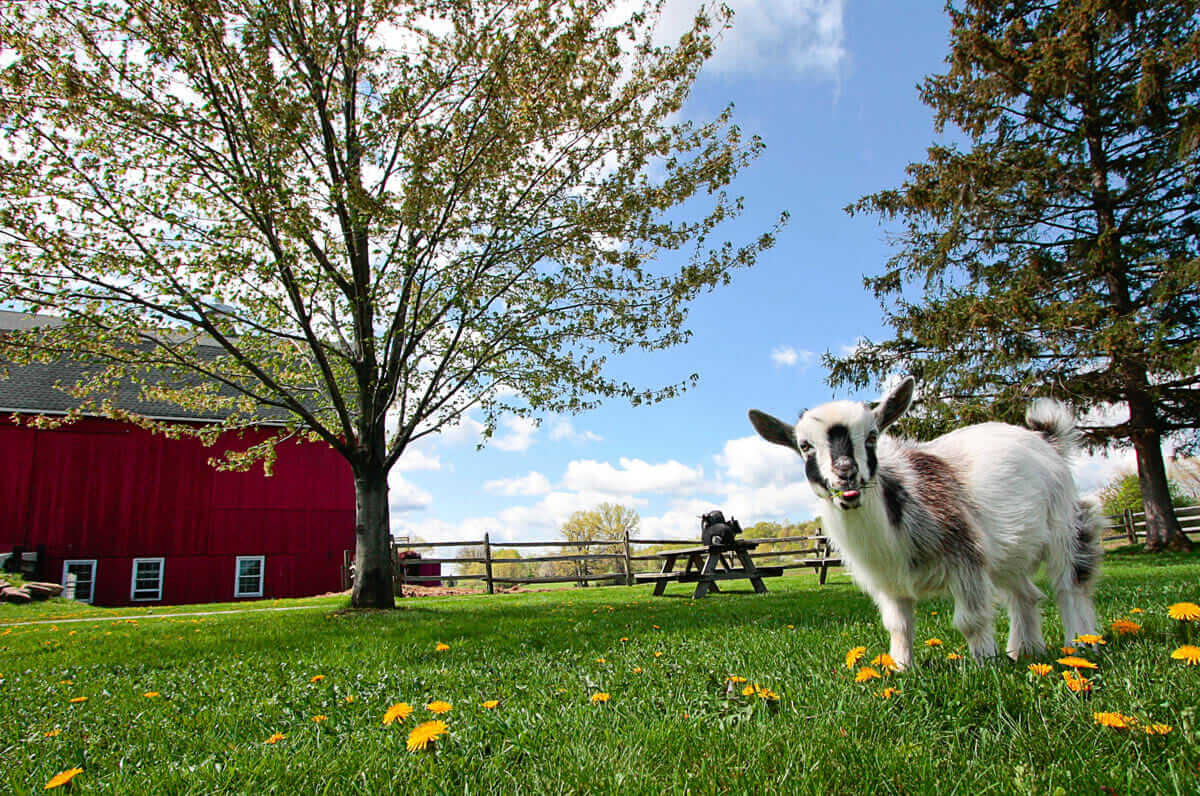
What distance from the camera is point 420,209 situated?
13.0 metres

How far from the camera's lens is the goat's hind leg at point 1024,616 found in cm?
411

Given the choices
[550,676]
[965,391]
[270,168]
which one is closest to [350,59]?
[270,168]

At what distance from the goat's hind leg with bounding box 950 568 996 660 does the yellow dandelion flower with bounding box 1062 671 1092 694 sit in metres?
0.93

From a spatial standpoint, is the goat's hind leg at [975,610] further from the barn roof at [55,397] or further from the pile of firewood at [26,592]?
the barn roof at [55,397]

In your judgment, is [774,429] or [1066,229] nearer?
[774,429]

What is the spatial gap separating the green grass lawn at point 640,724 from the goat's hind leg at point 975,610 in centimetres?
26

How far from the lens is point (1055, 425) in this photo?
494 cm

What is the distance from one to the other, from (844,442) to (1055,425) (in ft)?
8.08

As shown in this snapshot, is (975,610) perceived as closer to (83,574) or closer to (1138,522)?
(1138,522)

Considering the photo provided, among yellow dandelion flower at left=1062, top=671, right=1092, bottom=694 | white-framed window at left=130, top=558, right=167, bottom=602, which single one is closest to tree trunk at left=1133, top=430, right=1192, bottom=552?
yellow dandelion flower at left=1062, top=671, right=1092, bottom=694

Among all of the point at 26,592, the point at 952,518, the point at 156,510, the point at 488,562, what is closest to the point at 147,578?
the point at 156,510

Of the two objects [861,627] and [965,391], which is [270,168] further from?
[965,391]

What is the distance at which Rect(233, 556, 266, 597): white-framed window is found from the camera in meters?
27.6

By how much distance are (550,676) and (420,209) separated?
34.7 ft
